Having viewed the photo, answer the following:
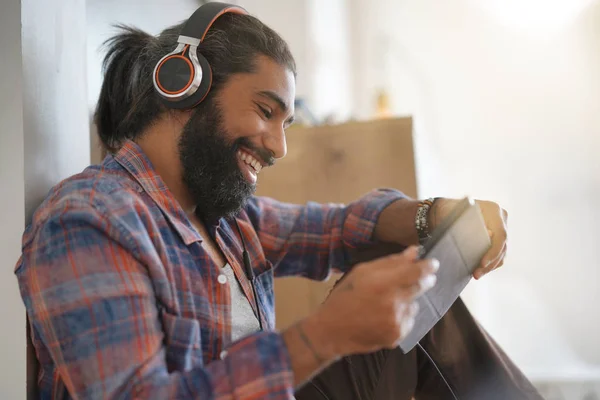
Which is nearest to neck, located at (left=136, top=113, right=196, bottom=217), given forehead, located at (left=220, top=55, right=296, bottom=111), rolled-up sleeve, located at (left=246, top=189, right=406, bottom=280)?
forehead, located at (left=220, top=55, right=296, bottom=111)

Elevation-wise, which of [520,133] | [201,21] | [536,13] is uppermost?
[536,13]

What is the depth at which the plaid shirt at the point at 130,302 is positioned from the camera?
57 centimetres

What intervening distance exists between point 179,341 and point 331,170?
2.53ft

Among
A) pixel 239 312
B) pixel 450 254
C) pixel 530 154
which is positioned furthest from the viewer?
pixel 530 154

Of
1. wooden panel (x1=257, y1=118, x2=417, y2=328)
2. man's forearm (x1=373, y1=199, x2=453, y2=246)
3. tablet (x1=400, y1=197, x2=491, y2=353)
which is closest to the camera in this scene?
tablet (x1=400, y1=197, x2=491, y2=353)

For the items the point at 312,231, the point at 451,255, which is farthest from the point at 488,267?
the point at 312,231

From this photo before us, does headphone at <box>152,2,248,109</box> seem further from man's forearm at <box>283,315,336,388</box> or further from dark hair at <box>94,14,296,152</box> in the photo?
man's forearm at <box>283,315,336,388</box>

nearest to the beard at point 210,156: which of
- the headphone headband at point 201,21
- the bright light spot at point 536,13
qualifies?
the headphone headband at point 201,21

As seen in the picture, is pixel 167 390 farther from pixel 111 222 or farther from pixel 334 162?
pixel 334 162

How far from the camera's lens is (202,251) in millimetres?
773

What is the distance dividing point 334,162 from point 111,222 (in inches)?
31.3

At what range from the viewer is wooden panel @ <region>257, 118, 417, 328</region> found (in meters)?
1.31

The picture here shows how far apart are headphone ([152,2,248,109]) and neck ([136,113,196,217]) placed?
0.06 metres

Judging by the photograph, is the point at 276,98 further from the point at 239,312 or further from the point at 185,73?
the point at 239,312
